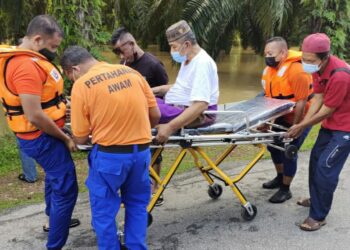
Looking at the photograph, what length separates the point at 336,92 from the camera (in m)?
3.62

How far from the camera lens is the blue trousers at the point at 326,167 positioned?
12.4 ft

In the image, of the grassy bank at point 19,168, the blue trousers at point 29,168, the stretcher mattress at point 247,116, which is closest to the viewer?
the stretcher mattress at point 247,116

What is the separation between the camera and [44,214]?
14.0 ft

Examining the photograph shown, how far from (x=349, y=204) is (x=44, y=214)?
3.02 m

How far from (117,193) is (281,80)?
203 centimetres

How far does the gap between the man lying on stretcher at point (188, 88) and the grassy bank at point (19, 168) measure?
6.11 feet

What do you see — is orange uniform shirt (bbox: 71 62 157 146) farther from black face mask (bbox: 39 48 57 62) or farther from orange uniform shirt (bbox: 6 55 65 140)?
black face mask (bbox: 39 48 57 62)

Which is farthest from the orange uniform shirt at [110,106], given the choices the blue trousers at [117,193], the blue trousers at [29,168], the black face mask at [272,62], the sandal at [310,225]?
the blue trousers at [29,168]

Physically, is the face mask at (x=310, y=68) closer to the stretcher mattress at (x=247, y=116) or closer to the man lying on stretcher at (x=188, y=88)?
the stretcher mattress at (x=247, y=116)

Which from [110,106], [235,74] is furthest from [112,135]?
[235,74]

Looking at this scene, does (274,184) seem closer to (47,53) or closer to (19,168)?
(47,53)

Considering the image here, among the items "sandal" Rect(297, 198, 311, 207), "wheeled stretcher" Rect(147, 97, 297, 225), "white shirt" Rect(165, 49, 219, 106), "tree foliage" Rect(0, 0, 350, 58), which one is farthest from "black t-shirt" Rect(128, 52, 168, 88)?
"tree foliage" Rect(0, 0, 350, 58)

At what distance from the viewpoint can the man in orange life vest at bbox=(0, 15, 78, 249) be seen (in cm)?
302

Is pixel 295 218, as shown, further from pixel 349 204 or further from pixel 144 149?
pixel 144 149
